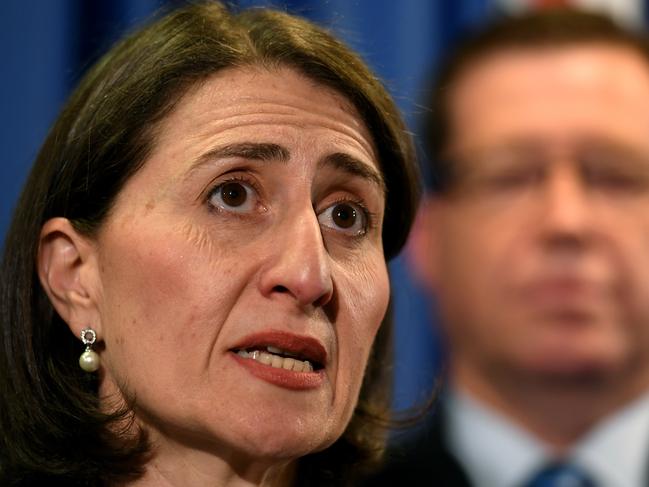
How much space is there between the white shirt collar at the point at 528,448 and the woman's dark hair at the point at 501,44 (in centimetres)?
65

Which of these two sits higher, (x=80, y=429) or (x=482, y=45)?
(x=482, y=45)

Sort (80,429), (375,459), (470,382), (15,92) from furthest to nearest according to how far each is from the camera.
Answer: (470,382), (15,92), (375,459), (80,429)

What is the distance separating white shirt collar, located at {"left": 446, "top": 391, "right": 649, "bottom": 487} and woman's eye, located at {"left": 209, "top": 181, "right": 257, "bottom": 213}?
1416 millimetres

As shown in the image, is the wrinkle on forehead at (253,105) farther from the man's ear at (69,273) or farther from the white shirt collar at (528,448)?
the white shirt collar at (528,448)

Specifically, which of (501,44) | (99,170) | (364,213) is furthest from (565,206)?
(99,170)

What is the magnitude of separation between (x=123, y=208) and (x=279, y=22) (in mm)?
355

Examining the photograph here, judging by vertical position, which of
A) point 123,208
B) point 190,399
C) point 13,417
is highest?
point 123,208

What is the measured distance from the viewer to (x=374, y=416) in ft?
5.93

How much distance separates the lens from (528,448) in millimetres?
2750

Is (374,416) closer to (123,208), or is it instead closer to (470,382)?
(123,208)

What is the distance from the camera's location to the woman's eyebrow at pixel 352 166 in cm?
155

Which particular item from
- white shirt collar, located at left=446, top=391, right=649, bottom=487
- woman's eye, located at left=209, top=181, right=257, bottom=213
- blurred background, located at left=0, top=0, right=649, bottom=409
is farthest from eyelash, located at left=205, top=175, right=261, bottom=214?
white shirt collar, located at left=446, top=391, right=649, bottom=487

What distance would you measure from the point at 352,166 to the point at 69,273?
0.41 metres

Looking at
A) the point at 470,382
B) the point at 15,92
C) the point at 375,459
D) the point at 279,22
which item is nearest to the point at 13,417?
the point at 375,459
